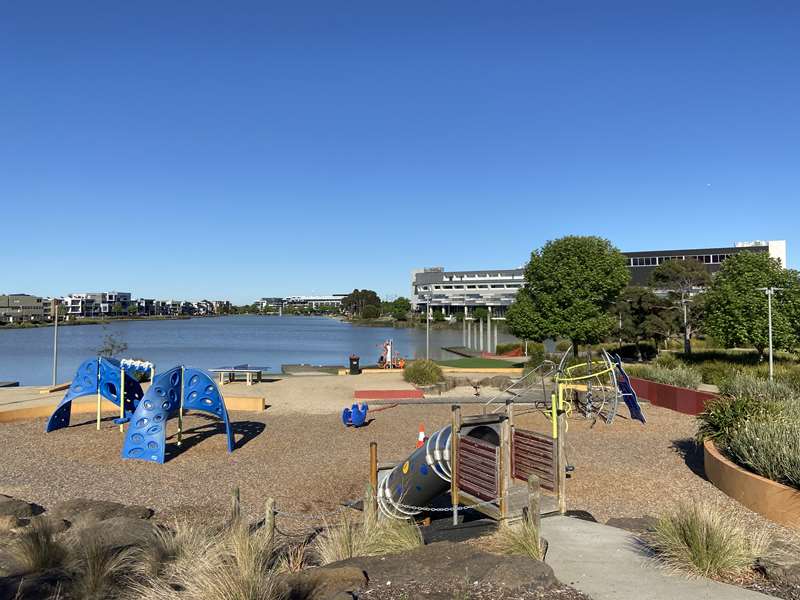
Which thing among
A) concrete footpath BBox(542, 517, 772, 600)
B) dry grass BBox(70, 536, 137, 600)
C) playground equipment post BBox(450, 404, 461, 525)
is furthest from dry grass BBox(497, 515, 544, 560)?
dry grass BBox(70, 536, 137, 600)

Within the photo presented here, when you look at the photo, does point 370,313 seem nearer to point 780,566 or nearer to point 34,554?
point 34,554

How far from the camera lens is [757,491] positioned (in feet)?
31.8

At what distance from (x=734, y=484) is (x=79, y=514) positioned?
1075 centimetres

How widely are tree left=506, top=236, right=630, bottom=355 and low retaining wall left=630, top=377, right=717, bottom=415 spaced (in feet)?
45.6

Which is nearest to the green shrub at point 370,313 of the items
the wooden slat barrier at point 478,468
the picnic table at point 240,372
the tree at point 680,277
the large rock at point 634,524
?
the tree at point 680,277

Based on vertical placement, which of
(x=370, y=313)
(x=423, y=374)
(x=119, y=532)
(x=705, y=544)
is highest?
(x=370, y=313)

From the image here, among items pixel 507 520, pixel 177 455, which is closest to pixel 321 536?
pixel 507 520

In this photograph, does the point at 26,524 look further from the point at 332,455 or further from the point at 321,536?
the point at 332,455

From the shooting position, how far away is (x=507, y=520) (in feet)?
27.1

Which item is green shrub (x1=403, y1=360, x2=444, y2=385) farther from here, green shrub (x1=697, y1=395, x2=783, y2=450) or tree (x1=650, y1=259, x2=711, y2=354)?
tree (x1=650, y1=259, x2=711, y2=354)

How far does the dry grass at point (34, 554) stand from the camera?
661 cm

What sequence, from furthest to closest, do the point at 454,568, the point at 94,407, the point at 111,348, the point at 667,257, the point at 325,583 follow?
the point at 667,257
the point at 111,348
the point at 94,407
the point at 454,568
the point at 325,583

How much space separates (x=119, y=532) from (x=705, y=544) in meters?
6.91

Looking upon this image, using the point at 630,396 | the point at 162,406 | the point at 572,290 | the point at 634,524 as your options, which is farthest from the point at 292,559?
the point at 572,290
